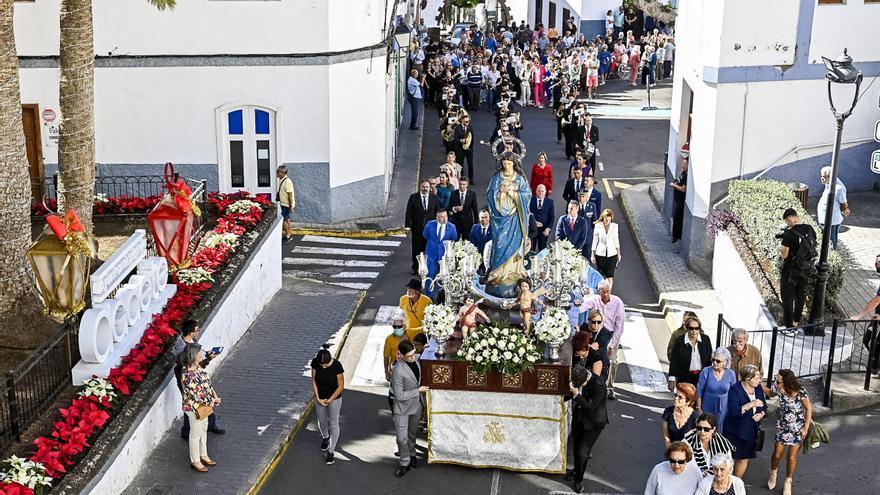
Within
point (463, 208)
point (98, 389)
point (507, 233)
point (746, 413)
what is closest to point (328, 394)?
point (98, 389)

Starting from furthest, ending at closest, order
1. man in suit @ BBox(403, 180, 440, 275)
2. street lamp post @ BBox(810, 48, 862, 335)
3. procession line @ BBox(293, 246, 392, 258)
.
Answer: procession line @ BBox(293, 246, 392, 258) → man in suit @ BBox(403, 180, 440, 275) → street lamp post @ BBox(810, 48, 862, 335)

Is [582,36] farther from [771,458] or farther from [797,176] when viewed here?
[771,458]

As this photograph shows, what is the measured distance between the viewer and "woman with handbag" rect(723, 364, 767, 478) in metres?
12.4

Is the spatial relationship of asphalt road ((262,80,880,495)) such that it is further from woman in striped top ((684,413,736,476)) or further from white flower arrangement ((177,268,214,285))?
white flower arrangement ((177,268,214,285))

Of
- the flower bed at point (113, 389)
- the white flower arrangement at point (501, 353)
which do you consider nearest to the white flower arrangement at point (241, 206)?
the flower bed at point (113, 389)

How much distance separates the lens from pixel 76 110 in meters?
16.4

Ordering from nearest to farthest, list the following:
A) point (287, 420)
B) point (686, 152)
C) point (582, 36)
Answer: point (287, 420), point (686, 152), point (582, 36)

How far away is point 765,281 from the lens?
17078 mm

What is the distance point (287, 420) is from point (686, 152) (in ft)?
38.3

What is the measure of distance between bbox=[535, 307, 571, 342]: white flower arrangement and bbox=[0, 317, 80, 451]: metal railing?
535cm

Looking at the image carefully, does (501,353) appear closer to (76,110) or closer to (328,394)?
(328,394)

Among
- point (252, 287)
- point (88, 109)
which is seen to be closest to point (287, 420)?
point (252, 287)

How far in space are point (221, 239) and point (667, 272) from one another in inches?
321

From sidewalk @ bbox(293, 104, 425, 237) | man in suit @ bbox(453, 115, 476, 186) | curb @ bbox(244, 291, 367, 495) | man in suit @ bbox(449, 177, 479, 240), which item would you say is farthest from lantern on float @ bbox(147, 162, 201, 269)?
man in suit @ bbox(453, 115, 476, 186)
